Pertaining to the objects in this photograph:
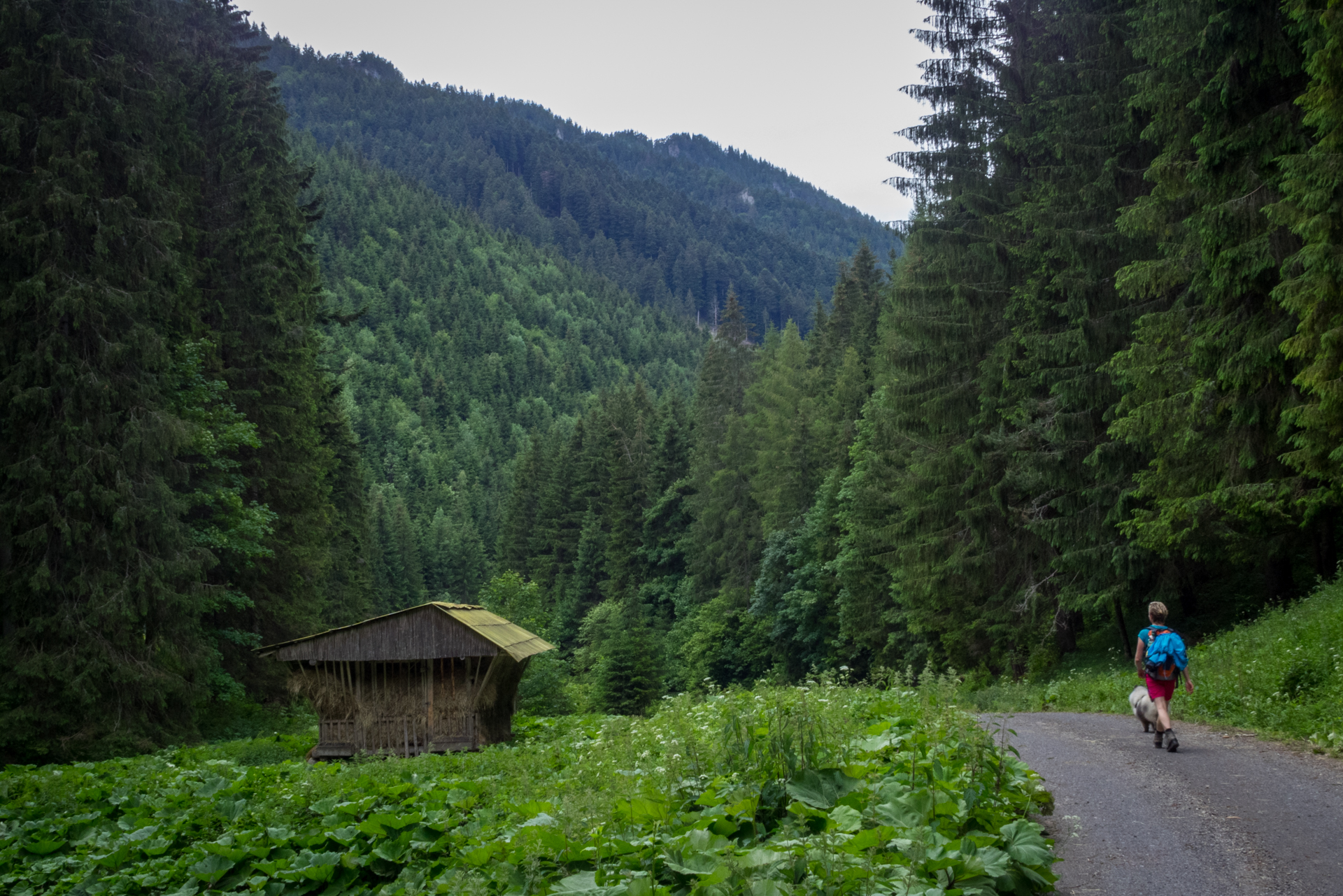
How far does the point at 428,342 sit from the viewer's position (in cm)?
15625

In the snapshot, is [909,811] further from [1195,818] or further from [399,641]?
[399,641]

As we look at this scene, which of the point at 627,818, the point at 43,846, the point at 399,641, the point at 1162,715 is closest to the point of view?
the point at 627,818

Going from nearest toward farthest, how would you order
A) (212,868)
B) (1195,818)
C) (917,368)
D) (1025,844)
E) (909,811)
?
(1025,844)
(909,811)
(1195,818)
(212,868)
(917,368)

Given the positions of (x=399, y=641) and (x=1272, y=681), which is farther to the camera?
(x=399, y=641)

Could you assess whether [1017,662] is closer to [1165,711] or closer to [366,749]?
[1165,711]

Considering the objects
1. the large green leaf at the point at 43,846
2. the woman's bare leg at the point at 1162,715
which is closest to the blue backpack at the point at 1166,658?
the woman's bare leg at the point at 1162,715

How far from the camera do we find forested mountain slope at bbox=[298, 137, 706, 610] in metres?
127

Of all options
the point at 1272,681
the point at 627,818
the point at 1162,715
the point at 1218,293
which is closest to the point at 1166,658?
the point at 1162,715

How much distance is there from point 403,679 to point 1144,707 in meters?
13.7

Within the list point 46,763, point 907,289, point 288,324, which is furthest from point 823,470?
point 46,763

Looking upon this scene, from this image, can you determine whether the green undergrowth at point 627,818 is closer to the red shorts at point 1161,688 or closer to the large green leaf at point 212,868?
the large green leaf at point 212,868

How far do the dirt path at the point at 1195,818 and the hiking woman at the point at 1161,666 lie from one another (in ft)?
0.92

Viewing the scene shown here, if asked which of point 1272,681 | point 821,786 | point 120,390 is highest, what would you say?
point 120,390

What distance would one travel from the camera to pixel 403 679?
18.0 meters
